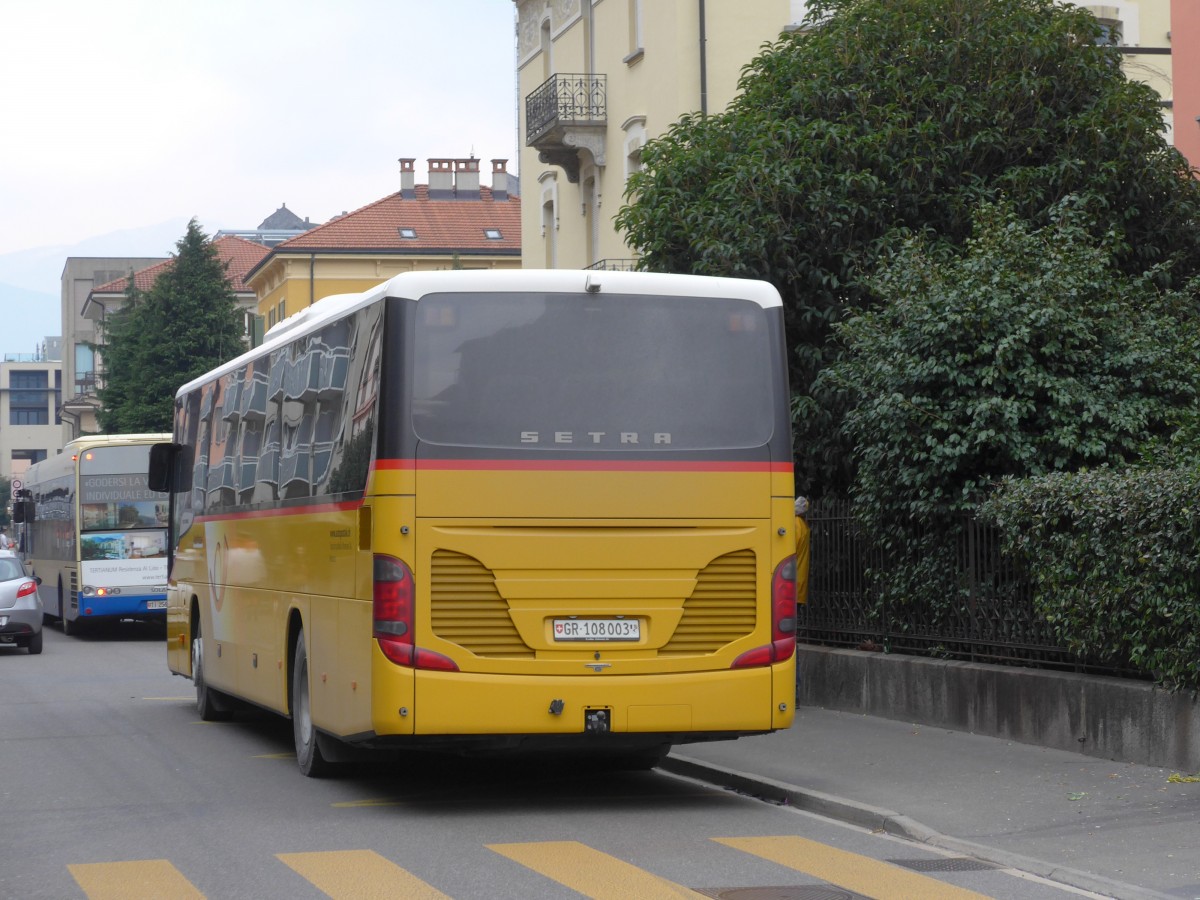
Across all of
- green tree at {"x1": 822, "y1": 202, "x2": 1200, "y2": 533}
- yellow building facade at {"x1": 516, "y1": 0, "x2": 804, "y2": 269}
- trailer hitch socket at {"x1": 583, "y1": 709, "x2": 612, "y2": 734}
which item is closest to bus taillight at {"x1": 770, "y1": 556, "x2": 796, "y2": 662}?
trailer hitch socket at {"x1": 583, "y1": 709, "x2": 612, "y2": 734}

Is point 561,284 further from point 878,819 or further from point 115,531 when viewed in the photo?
point 115,531

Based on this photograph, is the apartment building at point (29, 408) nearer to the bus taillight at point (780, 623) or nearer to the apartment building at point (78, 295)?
the apartment building at point (78, 295)

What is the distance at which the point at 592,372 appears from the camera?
10625 mm

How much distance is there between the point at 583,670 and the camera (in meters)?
10.5

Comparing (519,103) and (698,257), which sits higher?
(519,103)

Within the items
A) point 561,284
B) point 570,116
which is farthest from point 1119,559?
point 570,116

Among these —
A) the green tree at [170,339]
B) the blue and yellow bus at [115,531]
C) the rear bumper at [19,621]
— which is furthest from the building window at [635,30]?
the green tree at [170,339]

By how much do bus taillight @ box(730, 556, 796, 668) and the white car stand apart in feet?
61.9

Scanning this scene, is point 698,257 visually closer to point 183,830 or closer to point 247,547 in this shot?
point 247,547

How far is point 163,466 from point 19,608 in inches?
405

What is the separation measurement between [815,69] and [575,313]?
32.7 feet

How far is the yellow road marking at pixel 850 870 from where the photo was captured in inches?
323

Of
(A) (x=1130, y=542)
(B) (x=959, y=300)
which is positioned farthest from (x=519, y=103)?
(A) (x=1130, y=542)

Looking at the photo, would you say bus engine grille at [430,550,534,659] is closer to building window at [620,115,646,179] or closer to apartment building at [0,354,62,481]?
building window at [620,115,646,179]
